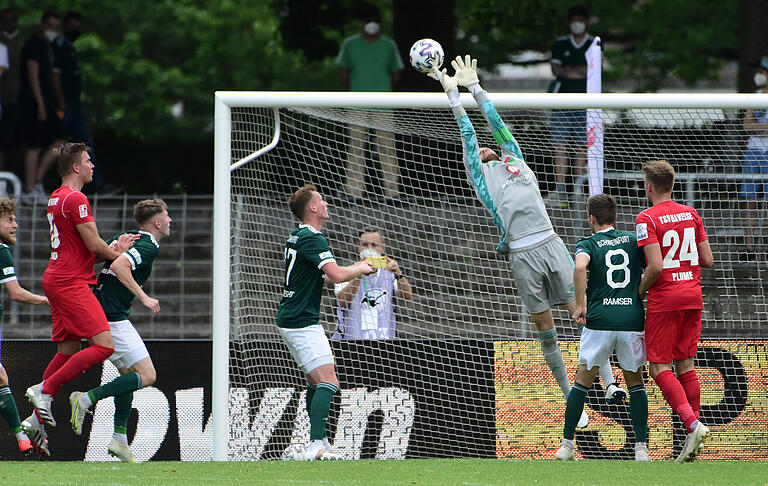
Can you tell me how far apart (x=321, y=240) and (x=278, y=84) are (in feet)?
73.5

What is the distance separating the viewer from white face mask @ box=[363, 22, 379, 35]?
13789 millimetres

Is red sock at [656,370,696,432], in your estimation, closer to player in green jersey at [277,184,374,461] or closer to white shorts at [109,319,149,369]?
player in green jersey at [277,184,374,461]

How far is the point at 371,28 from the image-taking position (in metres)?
13.8

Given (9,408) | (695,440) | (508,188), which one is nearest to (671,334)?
(695,440)

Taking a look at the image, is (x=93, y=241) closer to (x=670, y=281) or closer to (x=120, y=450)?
(x=120, y=450)

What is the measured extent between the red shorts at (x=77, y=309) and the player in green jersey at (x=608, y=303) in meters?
3.38

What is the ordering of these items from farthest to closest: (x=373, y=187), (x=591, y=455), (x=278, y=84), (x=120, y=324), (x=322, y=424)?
1. (x=278, y=84)
2. (x=373, y=187)
3. (x=591, y=455)
4. (x=120, y=324)
5. (x=322, y=424)

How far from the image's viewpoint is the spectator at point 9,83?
45.0ft

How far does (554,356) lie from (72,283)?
356 cm

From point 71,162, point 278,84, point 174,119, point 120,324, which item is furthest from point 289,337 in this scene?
point 174,119

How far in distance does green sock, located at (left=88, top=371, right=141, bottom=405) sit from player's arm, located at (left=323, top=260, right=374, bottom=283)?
1.70m

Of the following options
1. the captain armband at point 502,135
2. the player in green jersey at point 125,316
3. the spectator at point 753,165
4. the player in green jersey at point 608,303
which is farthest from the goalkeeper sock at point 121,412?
the spectator at point 753,165

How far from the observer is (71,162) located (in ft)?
25.2

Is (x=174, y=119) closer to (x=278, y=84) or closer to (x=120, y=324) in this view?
(x=278, y=84)
